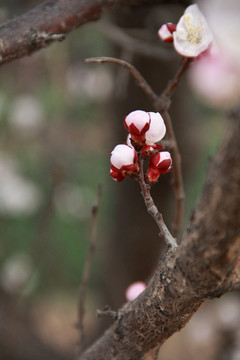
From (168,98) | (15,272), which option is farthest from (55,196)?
(168,98)

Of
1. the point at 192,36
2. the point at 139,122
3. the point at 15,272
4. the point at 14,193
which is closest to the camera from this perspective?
the point at 139,122

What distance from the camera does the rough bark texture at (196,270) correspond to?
0.35 meters

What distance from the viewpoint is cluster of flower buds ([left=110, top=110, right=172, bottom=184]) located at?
19.7 inches

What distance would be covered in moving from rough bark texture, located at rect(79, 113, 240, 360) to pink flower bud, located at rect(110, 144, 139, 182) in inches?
4.3

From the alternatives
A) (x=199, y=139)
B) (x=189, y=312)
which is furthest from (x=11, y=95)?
(x=189, y=312)

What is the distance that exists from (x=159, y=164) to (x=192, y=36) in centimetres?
18

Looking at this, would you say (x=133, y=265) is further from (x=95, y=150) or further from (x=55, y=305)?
(x=95, y=150)

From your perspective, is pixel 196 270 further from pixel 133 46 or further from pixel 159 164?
pixel 133 46

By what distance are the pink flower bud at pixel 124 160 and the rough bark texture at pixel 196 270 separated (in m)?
0.11

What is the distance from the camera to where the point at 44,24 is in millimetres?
619

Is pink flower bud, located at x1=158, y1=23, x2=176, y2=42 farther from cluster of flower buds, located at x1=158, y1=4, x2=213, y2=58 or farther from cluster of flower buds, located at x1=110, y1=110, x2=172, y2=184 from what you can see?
cluster of flower buds, located at x1=110, y1=110, x2=172, y2=184

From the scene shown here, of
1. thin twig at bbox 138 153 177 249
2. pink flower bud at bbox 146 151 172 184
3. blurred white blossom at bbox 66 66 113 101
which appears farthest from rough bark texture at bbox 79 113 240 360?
blurred white blossom at bbox 66 66 113 101

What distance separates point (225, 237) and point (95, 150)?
11.8 ft

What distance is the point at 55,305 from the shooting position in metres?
2.79
